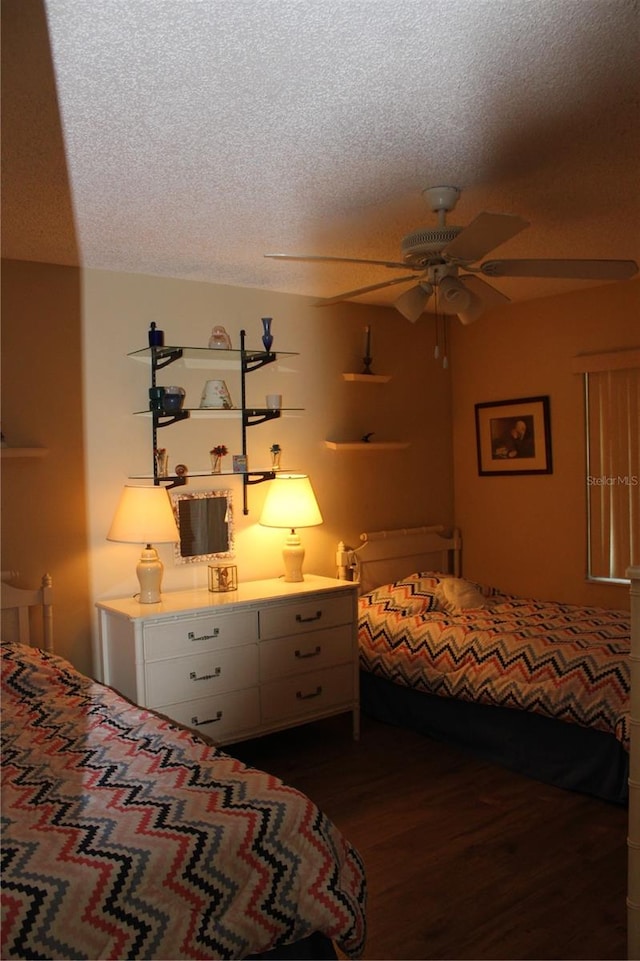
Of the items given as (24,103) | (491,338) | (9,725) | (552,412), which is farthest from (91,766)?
(491,338)

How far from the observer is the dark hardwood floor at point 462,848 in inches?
90.6

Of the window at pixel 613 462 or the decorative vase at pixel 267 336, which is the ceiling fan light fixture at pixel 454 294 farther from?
the window at pixel 613 462

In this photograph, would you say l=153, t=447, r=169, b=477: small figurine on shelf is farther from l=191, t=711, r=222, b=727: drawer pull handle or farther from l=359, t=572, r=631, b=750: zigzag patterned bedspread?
l=359, t=572, r=631, b=750: zigzag patterned bedspread

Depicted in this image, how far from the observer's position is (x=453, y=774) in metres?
3.46

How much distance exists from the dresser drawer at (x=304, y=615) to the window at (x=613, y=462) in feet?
5.16

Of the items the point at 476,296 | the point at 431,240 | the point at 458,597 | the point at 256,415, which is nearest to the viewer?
the point at 431,240

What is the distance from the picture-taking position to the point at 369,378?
461 cm

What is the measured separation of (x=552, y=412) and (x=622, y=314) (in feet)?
2.28

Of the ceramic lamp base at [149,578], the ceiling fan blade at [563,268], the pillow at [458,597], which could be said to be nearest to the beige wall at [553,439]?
the pillow at [458,597]

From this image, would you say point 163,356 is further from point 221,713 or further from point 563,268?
point 563,268

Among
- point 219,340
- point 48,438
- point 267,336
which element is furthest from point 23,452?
point 267,336

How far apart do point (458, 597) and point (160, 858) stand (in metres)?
2.79

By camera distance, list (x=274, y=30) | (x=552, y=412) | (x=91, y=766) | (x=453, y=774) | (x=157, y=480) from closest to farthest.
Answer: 1. (x=274, y=30)
2. (x=91, y=766)
3. (x=453, y=774)
4. (x=157, y=480)
5. (x=552, y=412)

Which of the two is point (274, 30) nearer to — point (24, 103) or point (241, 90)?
point (241, 90)
